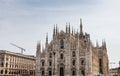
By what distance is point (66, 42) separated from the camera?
76.2m

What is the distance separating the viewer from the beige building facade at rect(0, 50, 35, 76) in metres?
92.4

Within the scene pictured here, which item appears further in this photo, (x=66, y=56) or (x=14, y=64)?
(x=14, y=64)

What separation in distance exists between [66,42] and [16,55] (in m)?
33.3

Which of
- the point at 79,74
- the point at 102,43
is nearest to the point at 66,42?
the point at 79,74

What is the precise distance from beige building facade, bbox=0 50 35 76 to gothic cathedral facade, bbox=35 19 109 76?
13192mm

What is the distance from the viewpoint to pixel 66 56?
75.3m

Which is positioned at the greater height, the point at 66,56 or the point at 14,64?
the point at 66,56

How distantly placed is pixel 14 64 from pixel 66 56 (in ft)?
108

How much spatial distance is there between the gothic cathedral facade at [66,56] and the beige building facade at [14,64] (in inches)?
519

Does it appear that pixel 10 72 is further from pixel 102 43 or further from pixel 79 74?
pixel 102 43

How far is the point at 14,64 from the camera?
98.2 meters

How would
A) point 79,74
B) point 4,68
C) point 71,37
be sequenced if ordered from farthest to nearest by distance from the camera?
1. point 4,68
2. point 71,37
3. point 79,74

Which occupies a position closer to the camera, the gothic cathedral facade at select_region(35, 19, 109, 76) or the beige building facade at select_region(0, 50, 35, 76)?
the gothic cathedral facade at select_region(35, 19, 109, 76)

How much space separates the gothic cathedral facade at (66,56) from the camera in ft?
237
